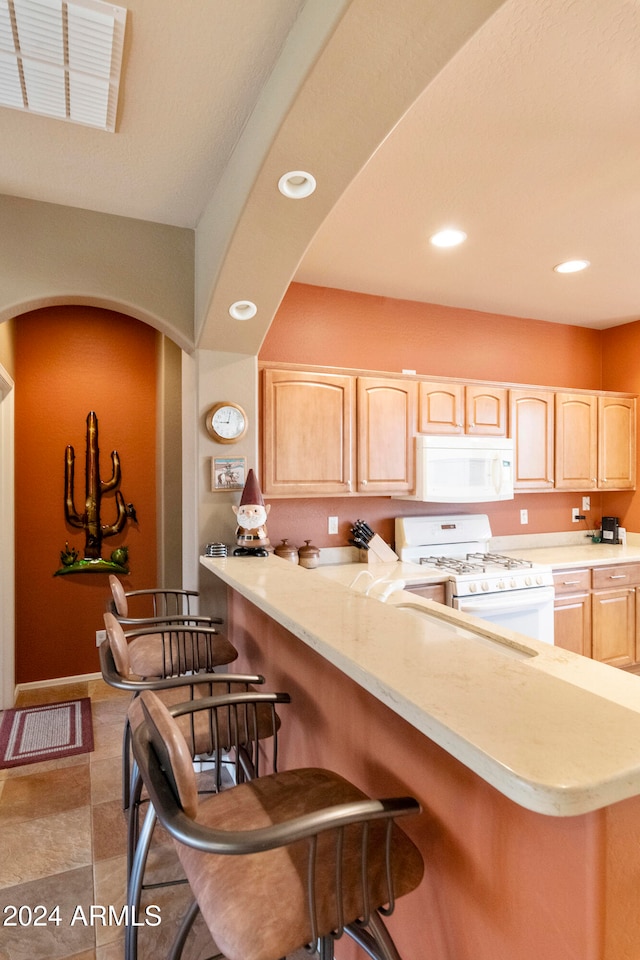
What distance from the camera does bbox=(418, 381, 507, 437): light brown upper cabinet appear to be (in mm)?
3568

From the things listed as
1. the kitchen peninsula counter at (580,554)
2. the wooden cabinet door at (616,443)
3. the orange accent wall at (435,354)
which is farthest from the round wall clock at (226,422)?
the wooden cabinet door at (616,443)

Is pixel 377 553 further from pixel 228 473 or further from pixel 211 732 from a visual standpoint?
pixel 211 732

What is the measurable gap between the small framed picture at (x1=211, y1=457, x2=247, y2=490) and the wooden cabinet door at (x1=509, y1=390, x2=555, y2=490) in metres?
2.12

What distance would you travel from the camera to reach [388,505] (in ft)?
12.5

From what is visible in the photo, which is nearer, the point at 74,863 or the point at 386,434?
the point at 74,863

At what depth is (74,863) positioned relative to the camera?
202 cm

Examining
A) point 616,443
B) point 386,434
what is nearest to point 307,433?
point 386,434

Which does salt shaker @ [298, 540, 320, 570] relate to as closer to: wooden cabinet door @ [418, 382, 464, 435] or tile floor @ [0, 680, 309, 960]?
wooden cabinet door @ [418, 382, 464, 435]

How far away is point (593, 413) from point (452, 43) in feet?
11.6

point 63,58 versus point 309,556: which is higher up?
point 63,58

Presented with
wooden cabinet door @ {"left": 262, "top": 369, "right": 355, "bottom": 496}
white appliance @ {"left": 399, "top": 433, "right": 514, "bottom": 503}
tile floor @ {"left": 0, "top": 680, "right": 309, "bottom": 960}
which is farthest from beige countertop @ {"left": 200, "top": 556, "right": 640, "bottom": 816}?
white appliance @ {"left": 399, "top": 433, "right": 514, "bottom": 503}

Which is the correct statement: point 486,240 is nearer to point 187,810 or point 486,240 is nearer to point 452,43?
point 452,43

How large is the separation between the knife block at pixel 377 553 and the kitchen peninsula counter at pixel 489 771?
1922mm

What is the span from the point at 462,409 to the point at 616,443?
5.29 ft
